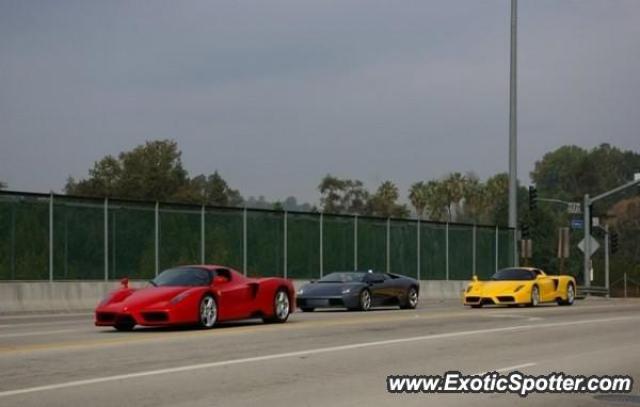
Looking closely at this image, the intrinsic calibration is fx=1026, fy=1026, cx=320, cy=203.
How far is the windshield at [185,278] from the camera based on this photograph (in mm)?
19156

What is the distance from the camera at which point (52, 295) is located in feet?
94.3

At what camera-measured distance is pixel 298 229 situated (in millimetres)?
39406

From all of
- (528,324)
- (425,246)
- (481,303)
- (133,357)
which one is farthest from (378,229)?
(133,357)

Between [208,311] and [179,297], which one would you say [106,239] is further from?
[179,297]

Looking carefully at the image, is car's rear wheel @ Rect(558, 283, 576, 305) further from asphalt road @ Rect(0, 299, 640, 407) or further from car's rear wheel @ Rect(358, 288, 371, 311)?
asphalt road @ Rect(0, 299, 640, 407)

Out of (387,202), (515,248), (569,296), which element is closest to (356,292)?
(569,296)

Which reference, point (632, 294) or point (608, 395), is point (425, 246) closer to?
point (632, 294)

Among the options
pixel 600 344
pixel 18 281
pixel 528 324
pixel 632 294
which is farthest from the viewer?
pixel 632 294

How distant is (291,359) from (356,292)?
536 inches

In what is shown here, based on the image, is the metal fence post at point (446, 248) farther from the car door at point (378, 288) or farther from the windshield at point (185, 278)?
the windshield at point (185, 278)

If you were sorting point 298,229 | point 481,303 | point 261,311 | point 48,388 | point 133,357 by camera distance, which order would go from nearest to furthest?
point 48,388, point 133,357, point 261,311, point 481,303, point 298,229

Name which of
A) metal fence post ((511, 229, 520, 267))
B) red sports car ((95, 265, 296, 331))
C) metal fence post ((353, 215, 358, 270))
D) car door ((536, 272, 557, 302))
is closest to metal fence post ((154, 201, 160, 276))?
metal fence post ((353, 215, 358, 270))

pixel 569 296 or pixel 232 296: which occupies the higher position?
pixel 232 296

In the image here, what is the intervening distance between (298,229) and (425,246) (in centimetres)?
834
